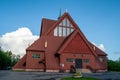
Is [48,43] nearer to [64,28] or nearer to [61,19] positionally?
[64,28]

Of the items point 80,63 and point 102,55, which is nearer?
point 80,63

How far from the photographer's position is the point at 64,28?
49.1 m

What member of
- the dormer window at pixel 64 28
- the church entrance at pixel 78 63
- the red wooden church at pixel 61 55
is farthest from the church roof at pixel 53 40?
the church entrance at pixel 78 63

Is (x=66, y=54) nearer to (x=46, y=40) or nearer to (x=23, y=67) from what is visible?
(x=46, y=40)

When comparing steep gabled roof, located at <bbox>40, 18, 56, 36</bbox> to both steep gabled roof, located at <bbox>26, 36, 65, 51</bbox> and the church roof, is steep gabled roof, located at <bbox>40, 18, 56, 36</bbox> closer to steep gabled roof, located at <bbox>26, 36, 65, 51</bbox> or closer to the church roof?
the church roof

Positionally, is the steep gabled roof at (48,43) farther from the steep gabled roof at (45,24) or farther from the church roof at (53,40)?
the steep gabled roof at (45,24)

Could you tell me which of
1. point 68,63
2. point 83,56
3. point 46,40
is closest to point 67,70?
point 68,63

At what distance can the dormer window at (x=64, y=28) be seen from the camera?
48500 millimetres

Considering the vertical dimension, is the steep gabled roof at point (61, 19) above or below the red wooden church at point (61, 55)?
above

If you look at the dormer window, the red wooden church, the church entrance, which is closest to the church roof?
the red wooden church

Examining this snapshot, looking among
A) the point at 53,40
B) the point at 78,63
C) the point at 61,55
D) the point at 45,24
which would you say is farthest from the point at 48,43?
the point at 45,24

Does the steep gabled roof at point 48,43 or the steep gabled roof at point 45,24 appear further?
the steep gabled roof at point 45,24

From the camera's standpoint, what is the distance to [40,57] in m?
42.3

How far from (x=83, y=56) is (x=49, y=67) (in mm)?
7815
